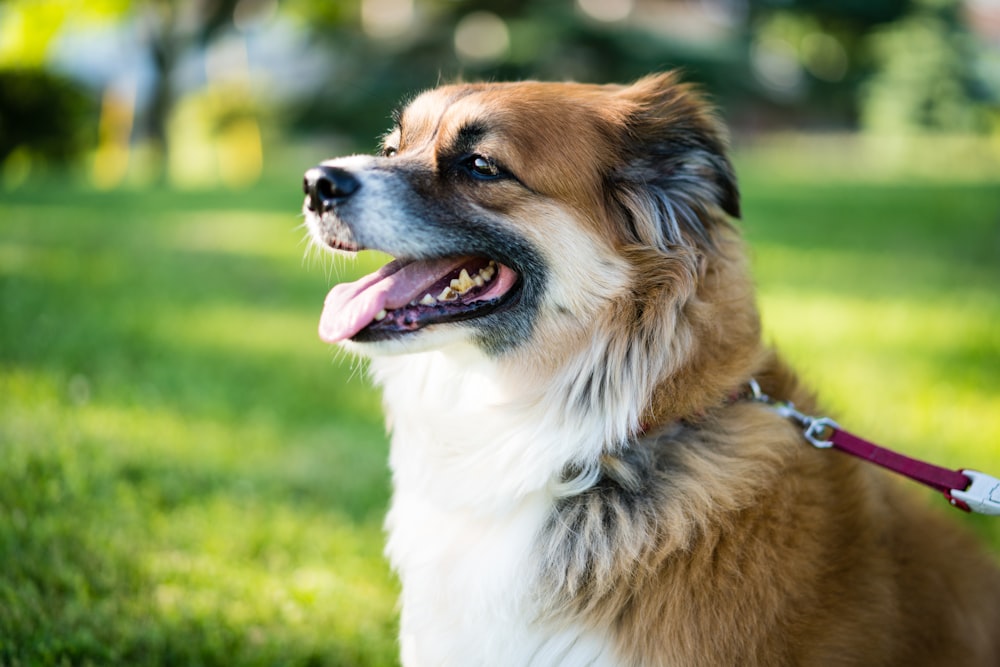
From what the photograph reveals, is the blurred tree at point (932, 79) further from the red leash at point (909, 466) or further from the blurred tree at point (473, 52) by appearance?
the red leash at point (909, 466)

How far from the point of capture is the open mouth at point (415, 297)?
8.93ft

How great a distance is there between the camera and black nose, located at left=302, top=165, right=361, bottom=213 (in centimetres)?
273

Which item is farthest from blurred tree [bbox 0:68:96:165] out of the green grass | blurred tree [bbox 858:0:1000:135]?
blurred tree [bbox 858:0:1000:135]

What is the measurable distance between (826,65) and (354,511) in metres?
40.2

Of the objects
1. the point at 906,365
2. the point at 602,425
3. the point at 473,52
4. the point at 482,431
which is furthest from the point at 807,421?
the point at 473,52

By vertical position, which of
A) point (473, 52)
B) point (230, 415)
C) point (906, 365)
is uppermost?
point (473, 52)

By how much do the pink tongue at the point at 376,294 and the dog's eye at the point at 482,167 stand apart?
291 millimetres

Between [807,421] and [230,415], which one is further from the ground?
[807,421]

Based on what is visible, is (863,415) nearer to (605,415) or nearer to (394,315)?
(605,415)

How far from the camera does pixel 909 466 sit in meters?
2.59

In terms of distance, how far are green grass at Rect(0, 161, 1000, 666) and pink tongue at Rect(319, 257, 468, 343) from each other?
381 millimetres

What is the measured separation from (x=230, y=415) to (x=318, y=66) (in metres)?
21.7

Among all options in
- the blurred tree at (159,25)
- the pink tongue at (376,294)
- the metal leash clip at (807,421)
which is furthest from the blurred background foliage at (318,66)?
the metal leash clip at (807,421)

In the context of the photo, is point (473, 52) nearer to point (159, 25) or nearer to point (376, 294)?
point (159, 25)
